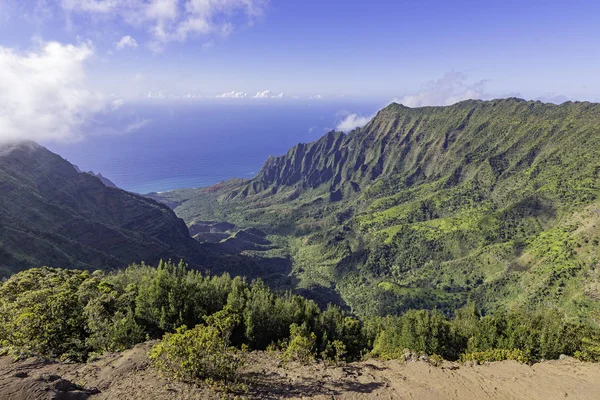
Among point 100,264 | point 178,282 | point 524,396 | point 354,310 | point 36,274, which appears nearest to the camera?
point 524,396

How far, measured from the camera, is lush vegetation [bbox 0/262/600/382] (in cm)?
2214

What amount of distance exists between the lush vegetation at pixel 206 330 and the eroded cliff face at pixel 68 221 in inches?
2415

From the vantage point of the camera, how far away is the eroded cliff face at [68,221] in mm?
93375

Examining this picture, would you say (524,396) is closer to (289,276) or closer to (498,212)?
(289,276)

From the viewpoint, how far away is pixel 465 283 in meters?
162

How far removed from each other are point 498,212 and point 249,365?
21103 centimetres

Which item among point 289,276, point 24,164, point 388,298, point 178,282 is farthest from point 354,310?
point 24,164

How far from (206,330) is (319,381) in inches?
426

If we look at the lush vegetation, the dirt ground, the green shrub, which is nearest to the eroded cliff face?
the lush vegetation

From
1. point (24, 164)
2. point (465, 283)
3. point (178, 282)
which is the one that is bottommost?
point (465, 283)

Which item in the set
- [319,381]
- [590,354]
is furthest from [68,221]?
[590,354]

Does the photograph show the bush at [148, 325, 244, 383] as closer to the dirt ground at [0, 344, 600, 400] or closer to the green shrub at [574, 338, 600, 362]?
the dirt ground at [0, 344, 600, 400]

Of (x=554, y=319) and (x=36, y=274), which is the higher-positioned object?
(x=36, y=274)

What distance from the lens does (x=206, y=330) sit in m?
22.2
